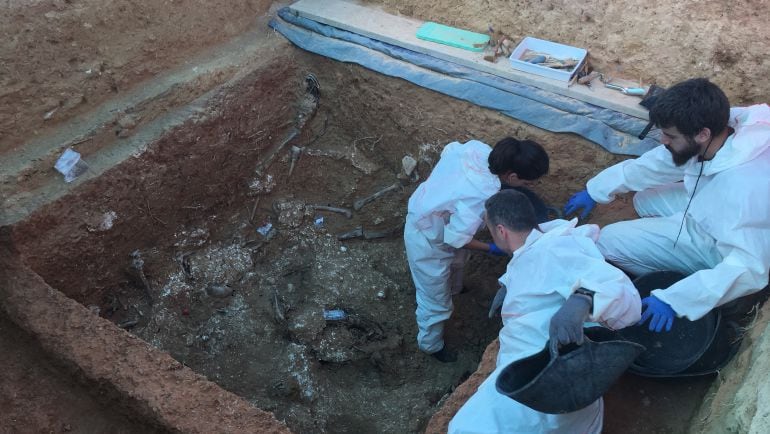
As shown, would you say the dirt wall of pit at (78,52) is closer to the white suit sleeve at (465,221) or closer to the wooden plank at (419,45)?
the wooden plank at (419,45)

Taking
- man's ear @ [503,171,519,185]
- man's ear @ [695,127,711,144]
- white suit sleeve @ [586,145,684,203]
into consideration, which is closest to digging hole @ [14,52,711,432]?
white suit sleeve @ [586,145,684,203]

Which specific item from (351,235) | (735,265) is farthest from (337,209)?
(735,265)

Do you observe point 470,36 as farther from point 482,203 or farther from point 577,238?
point 577,238

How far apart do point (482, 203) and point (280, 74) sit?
2.53 m

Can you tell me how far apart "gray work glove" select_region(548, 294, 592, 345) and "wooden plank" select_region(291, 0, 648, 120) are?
2.14m

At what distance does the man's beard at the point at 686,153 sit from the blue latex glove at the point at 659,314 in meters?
0.84

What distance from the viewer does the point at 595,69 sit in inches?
184

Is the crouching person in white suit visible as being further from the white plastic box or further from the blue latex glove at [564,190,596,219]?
the white plastic box

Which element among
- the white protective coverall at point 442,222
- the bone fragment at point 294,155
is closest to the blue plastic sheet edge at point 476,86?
the white protective coverall at point 442,222

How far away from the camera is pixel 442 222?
399 cm

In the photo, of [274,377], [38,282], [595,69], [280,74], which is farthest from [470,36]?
[38,282]

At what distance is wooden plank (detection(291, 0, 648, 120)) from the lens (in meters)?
4.33

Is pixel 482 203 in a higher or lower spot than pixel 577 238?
Result: lower

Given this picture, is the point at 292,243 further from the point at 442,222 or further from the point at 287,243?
the point at 442,222
